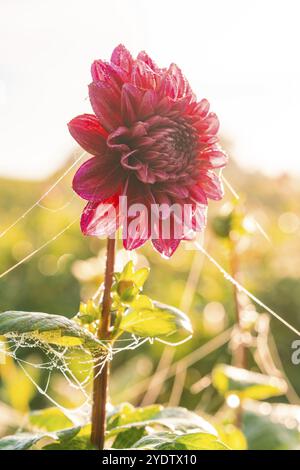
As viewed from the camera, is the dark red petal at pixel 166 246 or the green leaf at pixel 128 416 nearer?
the dark red petal at pixel 166 246

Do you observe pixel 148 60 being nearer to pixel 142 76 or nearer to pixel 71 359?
pixel 142 76

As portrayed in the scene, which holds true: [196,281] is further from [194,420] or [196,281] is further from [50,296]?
[194,420]

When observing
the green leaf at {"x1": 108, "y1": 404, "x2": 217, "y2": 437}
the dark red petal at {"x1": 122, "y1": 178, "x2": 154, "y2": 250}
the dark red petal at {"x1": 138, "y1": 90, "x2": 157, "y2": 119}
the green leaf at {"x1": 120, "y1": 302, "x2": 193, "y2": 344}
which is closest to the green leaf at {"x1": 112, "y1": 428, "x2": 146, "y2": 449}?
the green leaf at {"x1": 108, "y1": 404, "x2": 217, "y2": 437}

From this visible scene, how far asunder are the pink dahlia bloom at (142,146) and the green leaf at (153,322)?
0.31 ft

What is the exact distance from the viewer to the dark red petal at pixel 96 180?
55 cm

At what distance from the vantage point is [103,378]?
0.62m

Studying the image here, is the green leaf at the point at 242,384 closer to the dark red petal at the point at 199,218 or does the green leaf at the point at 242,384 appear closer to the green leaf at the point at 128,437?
the green leaf at the point at 128,437

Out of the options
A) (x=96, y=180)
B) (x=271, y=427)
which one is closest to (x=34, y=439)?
(x=96, y=180)

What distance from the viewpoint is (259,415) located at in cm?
107

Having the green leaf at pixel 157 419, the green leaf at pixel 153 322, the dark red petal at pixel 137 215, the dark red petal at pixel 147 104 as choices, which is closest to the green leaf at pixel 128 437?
the green leaf at pixel 157 419

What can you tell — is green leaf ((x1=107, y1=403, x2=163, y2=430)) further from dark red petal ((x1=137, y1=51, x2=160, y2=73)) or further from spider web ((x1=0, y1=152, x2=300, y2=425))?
dark red petal ((x1=137, y1=51, x2=160, y2=73))

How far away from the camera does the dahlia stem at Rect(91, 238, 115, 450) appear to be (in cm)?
59
